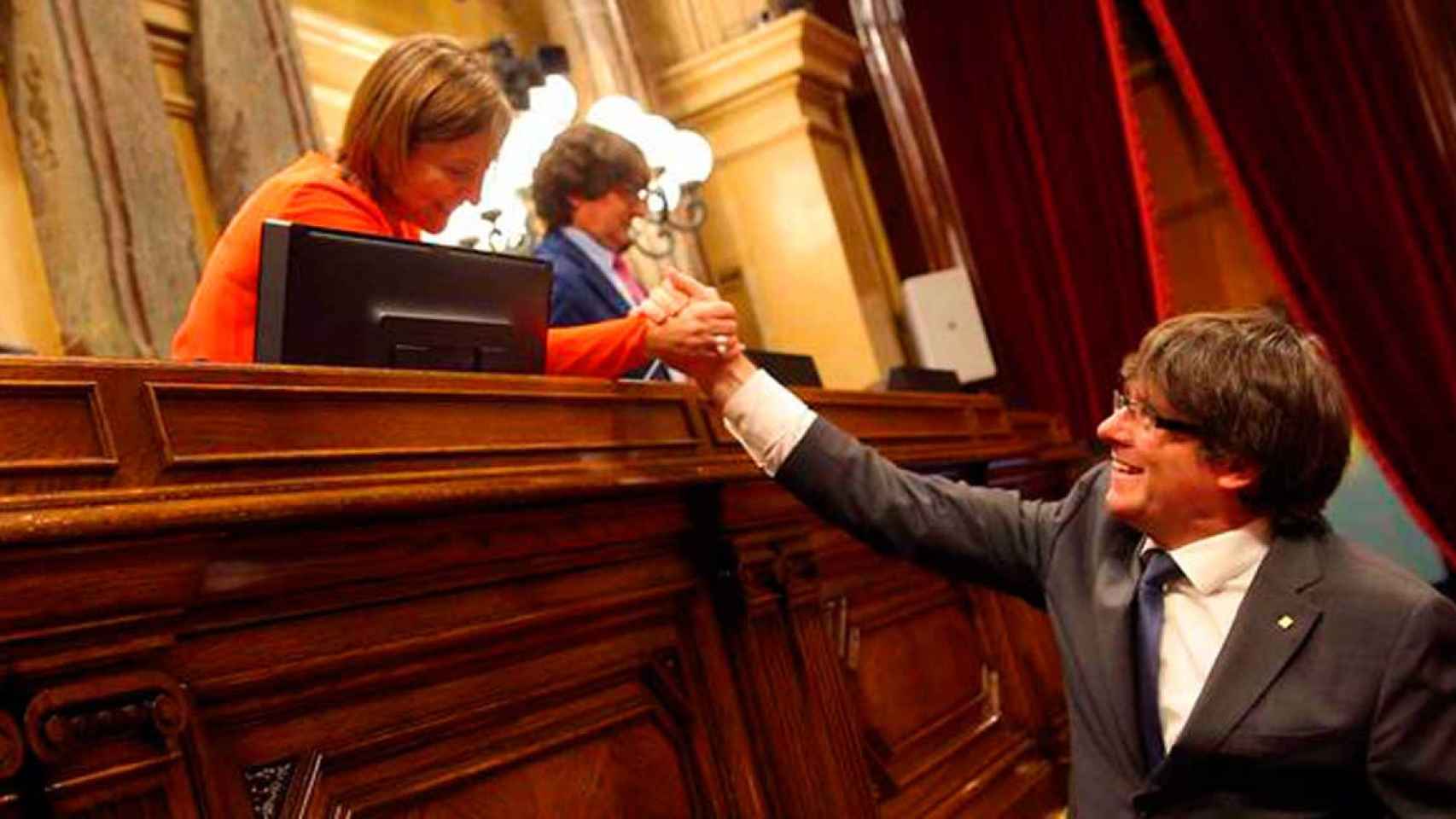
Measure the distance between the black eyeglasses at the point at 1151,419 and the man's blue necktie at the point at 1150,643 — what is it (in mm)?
131

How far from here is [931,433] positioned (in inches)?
105

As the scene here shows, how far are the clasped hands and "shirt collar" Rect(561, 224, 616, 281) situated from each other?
2.69 feet

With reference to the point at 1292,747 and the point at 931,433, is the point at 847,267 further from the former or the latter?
the point at 1292,747

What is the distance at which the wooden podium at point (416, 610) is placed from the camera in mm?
1051

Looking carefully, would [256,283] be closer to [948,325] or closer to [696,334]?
[696,334]

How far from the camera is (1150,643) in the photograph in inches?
62.9

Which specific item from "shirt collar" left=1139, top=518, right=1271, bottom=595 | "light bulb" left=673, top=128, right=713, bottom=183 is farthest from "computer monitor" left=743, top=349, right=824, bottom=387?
"light bulb" left=673, top=128, right=713, bottom=183

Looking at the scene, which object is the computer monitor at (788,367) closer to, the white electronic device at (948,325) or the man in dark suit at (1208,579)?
the man in dark suit at (1208,579)

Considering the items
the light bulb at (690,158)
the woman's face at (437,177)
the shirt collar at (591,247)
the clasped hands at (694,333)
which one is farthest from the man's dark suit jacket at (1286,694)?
the light bulb at (690,158)

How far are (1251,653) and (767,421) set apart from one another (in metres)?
0.58

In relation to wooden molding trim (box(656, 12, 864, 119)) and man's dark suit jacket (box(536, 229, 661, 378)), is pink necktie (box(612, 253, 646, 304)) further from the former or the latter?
wooden molding trim (box(656, 12, 864, 119))

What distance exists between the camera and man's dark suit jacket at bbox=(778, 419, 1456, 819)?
1.44 metres

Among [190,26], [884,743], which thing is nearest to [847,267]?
[190,26]

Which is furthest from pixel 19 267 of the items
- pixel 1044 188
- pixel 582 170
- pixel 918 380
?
pixel 1044 188
